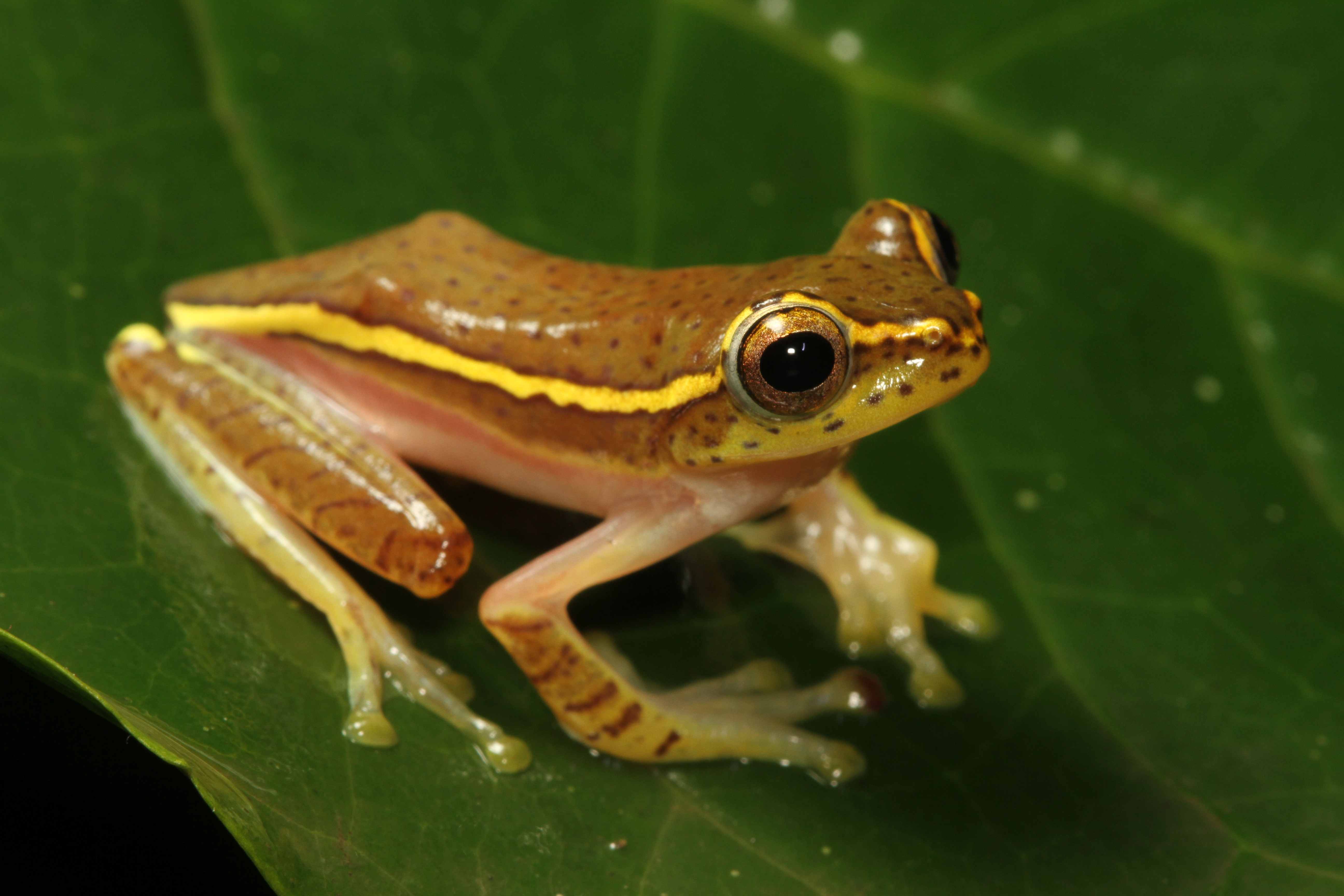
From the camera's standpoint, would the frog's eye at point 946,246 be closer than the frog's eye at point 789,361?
No

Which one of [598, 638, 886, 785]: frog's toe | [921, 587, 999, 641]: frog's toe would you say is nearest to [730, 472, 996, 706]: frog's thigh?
[921, 587, 999, 641]: frog's toe

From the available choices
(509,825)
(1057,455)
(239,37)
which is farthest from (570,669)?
(239,37)

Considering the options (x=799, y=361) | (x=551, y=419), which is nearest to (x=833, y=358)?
(x=799, y=361)

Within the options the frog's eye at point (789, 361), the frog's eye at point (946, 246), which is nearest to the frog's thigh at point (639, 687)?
the frog's eye at point (789, 361)

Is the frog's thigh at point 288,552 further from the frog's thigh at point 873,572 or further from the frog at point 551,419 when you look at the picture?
the frog's thigh at point 873,572

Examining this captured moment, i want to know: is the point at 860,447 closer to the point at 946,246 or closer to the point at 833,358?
the point at 946,246

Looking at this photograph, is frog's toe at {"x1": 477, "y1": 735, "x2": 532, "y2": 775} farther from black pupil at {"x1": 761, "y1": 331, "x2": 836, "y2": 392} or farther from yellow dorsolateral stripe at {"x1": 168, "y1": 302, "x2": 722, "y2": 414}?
black pupil at {"x1": 761, "y1": 331, "x2": 836, "y2": 392}
